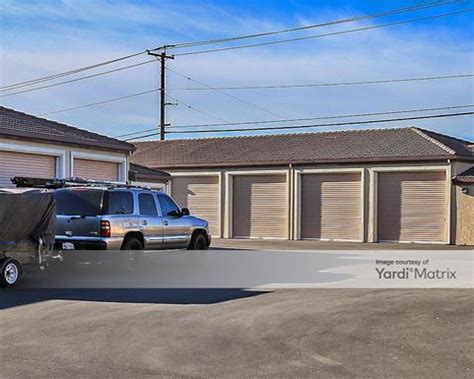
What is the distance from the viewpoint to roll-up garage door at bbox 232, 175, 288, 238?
1357 inches

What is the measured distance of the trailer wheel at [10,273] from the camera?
13055mm

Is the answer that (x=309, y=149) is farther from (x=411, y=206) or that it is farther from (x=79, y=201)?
(x=79, y=201)

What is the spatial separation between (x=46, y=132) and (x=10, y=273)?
8.60 m

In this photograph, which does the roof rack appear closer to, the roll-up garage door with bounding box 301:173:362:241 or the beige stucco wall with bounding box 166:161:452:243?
the beige stucco wall with bounding box 166:161:452:243

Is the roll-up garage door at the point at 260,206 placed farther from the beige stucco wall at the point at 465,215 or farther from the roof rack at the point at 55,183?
the roof rack at the point at 55,183

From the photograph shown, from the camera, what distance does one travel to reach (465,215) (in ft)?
97.5

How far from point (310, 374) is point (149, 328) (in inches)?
117

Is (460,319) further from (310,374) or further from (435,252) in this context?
(435,252)

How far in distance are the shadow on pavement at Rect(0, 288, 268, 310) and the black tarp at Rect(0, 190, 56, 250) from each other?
1.02 meters

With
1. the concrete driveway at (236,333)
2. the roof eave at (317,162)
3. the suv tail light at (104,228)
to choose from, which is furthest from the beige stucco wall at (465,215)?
the suv tail light at (104,228)

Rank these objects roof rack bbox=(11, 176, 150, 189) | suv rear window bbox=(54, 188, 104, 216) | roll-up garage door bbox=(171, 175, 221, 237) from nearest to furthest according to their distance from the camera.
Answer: suv rear window bbox=(54, 188, 104, 216) < roof rack bbox=(11, 176, 150, 189) < roll-up garage door bbox=(171, 175, 221, 237)

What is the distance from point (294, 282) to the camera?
14.8 m

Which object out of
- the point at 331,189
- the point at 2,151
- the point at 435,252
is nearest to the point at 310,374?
the point at 2,151

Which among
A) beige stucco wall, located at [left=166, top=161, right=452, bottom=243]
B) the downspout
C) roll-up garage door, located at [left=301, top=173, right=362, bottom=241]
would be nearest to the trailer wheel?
beige stucco wall, located at [left=166, top=161, right=452, bottom=243]
